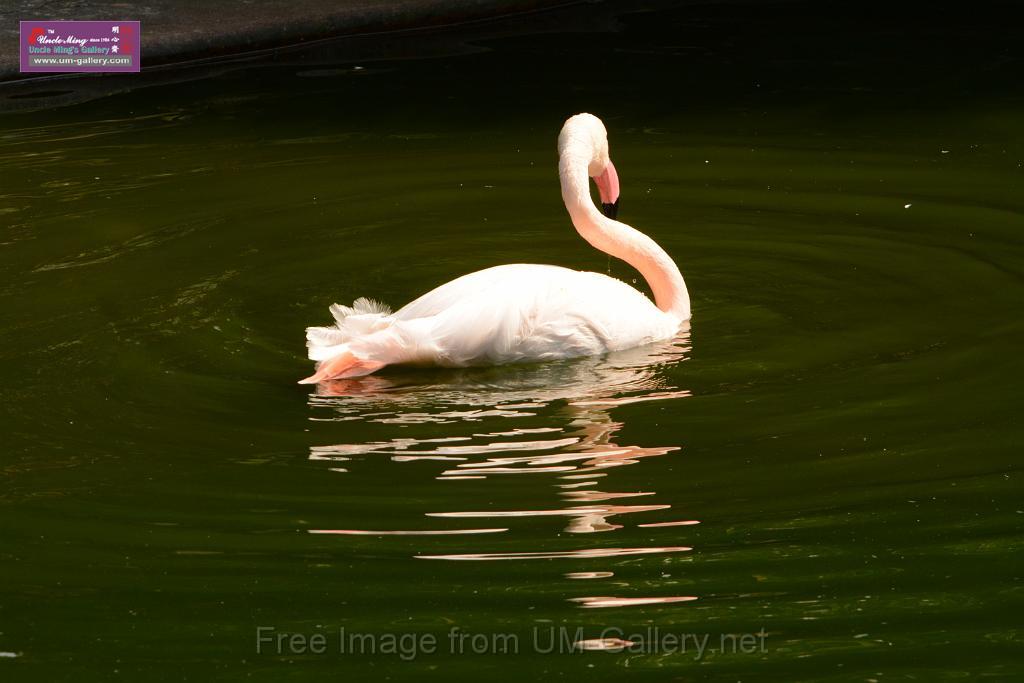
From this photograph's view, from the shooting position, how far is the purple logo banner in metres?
11.6

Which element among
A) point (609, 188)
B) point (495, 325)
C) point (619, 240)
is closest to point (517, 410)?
point (495, 325)

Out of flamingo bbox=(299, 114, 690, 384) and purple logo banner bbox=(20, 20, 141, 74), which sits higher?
purple logo banner bbox=(20, 20, 141, 74)

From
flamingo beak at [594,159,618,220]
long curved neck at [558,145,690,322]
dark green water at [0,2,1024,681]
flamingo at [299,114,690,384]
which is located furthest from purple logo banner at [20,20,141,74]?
flamingo at [299,114,690,384]

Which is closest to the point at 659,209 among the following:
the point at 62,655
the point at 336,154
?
the point at 336,154

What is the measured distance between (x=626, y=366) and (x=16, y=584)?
233 cm

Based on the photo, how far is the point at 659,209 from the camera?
7680 mm

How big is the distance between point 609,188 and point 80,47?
21.9ft

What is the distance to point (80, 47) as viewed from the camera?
38.8ft

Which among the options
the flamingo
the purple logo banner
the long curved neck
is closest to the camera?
the flamingo

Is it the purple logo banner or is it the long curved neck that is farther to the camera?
the purple logo banner

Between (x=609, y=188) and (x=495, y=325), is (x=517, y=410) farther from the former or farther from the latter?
(x=609, y=188)

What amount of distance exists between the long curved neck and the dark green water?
0.15 metres

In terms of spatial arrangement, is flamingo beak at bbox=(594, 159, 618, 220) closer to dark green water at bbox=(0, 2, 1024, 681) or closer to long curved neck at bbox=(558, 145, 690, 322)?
long curved neck at bbox=(558, 145, 690, 322)

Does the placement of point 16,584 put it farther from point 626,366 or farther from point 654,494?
point 626,366
